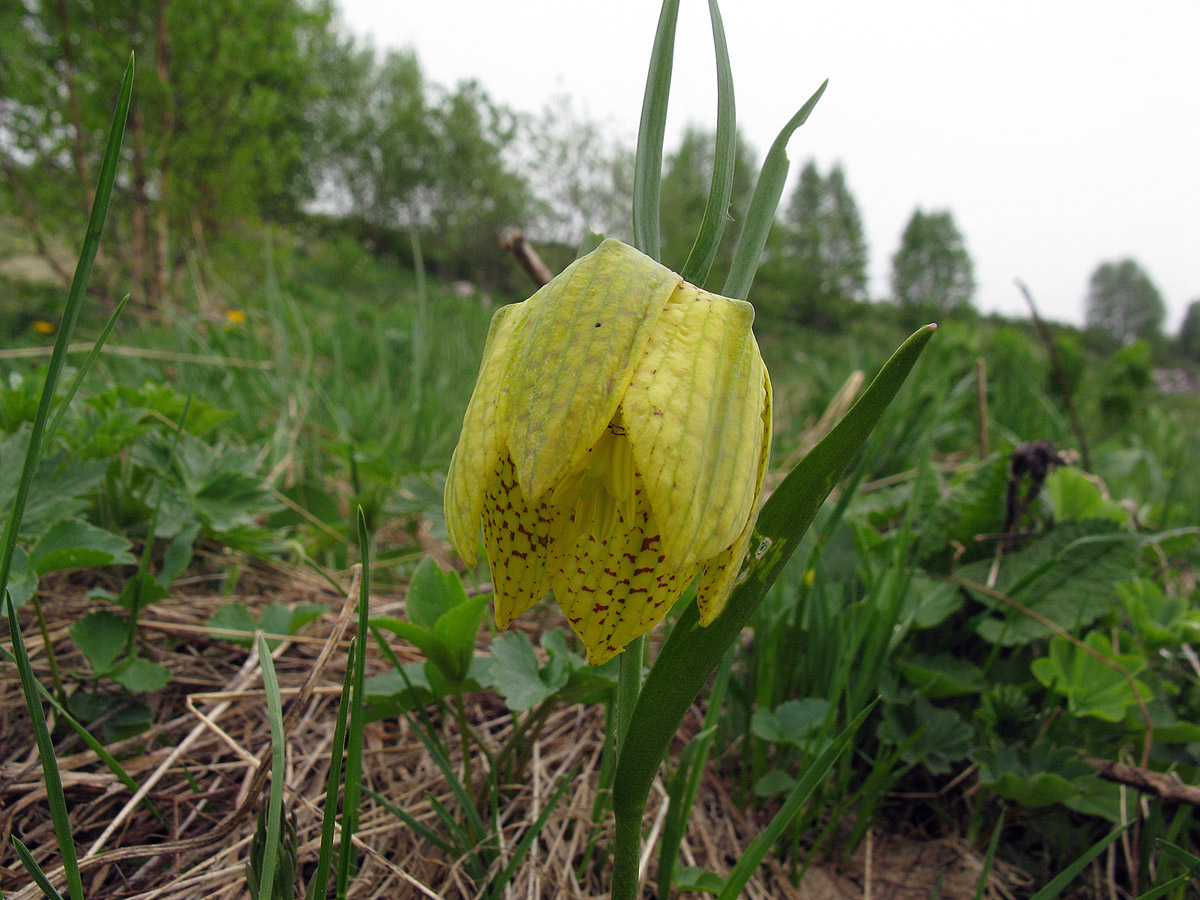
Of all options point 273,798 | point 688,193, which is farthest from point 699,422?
point 688,193

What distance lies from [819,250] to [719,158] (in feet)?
83.8

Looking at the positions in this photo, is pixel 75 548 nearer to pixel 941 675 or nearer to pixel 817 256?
pixel 941 675

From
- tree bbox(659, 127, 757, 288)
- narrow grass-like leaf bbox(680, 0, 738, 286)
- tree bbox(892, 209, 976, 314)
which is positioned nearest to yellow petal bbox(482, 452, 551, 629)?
narrow grass-like leaf bbox(680, 0, 738, 286)

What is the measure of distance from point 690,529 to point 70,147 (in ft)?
17.9

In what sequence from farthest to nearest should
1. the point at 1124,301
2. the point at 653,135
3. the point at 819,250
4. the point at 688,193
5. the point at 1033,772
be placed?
the point at 1124,301 → the point at 819,250 → the point at 688,193 → the point at 1033,772 → the point at 653,135

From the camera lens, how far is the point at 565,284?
541 mm

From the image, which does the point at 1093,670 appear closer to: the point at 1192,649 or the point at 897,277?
the point at 1192,649

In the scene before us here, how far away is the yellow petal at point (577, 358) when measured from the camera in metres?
0.50

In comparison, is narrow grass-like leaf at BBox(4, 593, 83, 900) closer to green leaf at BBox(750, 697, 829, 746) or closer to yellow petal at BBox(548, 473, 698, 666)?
yellow petal at BBox(548, 473, 698, 666)

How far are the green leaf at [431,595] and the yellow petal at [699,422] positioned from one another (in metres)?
0.43

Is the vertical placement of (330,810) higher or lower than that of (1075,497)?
lower

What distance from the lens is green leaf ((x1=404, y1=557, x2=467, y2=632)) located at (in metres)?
0.84

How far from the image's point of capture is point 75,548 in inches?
31.9

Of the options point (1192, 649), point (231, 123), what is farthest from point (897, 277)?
point (1192, 649)
